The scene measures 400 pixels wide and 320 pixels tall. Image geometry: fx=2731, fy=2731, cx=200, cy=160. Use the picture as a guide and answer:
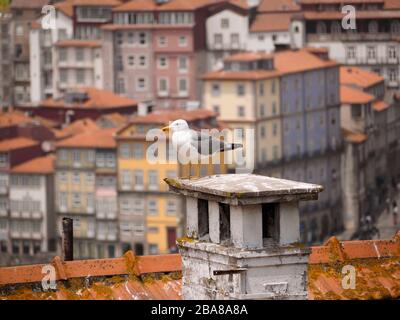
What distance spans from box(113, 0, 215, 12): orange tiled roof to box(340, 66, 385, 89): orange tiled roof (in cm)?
823

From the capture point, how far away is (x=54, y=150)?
360ft

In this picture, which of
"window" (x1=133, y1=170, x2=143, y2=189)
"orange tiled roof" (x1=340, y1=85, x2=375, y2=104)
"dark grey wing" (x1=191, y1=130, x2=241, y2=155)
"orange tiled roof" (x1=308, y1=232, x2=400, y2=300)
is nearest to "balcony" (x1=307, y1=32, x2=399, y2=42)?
"orange tiled roof" (x1=340, y1=85, x2=375, y2=104)

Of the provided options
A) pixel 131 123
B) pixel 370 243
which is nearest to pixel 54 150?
pixel 131 123

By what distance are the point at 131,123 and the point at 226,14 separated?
82.4ft

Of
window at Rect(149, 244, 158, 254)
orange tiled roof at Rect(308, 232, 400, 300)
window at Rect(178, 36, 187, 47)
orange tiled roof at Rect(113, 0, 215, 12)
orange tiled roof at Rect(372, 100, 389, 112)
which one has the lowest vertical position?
window at Rect(149, 244, 158, 254)

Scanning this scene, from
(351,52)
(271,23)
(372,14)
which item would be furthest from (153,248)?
(271,23)

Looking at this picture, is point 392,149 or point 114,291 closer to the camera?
point 114,291

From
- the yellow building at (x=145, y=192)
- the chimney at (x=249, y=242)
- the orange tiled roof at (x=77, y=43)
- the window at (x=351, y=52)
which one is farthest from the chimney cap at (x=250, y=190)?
the orange tiled roof at (x=77, y=43)

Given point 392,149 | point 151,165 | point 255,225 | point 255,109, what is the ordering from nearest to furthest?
point 255,225 < point 151,165 < point 255,109 < point 392,149

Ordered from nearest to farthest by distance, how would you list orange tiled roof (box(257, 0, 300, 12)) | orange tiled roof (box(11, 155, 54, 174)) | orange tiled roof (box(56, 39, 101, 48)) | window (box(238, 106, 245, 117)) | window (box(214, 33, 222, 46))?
orange tiled roof (box(11, 155, 54, 174))
window (box(238, 106, 245, 117))
orange tiled roof (box(257, 0, 300, 12))
window (box(214, 33, 222, 46))
orange tiled roof (box(56, 39, 101, 48))

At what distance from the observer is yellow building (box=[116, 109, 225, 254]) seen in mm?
104938

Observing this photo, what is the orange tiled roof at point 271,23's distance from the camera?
423 feet

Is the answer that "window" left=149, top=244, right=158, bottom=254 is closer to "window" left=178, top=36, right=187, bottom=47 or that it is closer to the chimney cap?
"window" left=178, top=36, right=187, bottom=47

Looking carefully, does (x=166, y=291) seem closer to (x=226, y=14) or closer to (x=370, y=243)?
(x=370, y=243)
